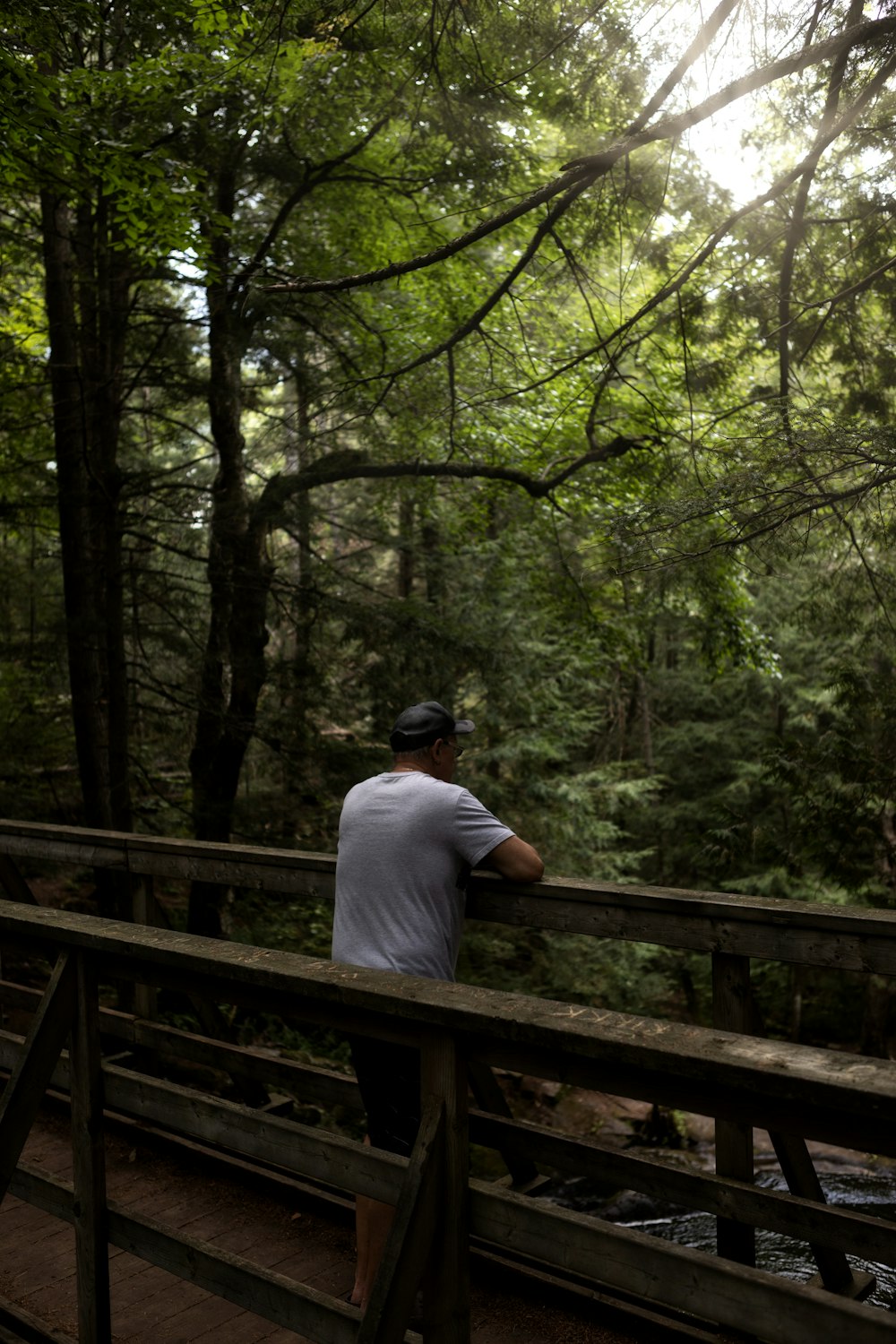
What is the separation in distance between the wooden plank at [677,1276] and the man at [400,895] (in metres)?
0.92

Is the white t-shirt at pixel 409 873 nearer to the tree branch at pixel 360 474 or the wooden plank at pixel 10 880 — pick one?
the wooden plank at pixel 10 880

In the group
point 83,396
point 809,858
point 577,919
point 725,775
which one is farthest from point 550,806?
point 577,919

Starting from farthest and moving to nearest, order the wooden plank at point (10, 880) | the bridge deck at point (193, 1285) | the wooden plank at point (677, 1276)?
the wooden plank at point (10, 880) < the bridge deck at point (193, 1285) < the wooden plank at point (677, 1276)

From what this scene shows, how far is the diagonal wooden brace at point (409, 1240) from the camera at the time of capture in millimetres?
2096

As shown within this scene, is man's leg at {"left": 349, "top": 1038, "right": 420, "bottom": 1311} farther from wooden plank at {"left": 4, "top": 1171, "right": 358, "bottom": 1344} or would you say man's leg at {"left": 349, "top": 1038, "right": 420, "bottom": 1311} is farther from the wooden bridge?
wooden plank at {"left": 4, "top": 1171, "right": 358, "bottom": 1344}

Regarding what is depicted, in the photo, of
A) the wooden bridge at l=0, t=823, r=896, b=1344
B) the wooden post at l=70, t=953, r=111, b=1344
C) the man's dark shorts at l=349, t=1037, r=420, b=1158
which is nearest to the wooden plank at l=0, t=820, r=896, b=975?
the wooden bridge at l=0, t=823, r=896, b=1344

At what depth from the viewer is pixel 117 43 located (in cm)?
893

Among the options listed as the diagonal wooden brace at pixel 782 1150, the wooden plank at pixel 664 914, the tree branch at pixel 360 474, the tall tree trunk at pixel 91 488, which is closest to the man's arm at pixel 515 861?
the wooden plank at pixel 664 914

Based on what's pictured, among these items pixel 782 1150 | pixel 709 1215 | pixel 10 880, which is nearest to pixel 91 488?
pixel 10 880

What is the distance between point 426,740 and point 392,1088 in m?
1.03

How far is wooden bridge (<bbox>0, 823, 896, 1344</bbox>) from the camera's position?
5.82ft

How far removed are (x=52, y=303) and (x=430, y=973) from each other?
8.61 meters

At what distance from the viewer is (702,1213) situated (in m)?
7.62

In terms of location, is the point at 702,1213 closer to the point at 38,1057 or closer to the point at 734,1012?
the point at 734,1012
